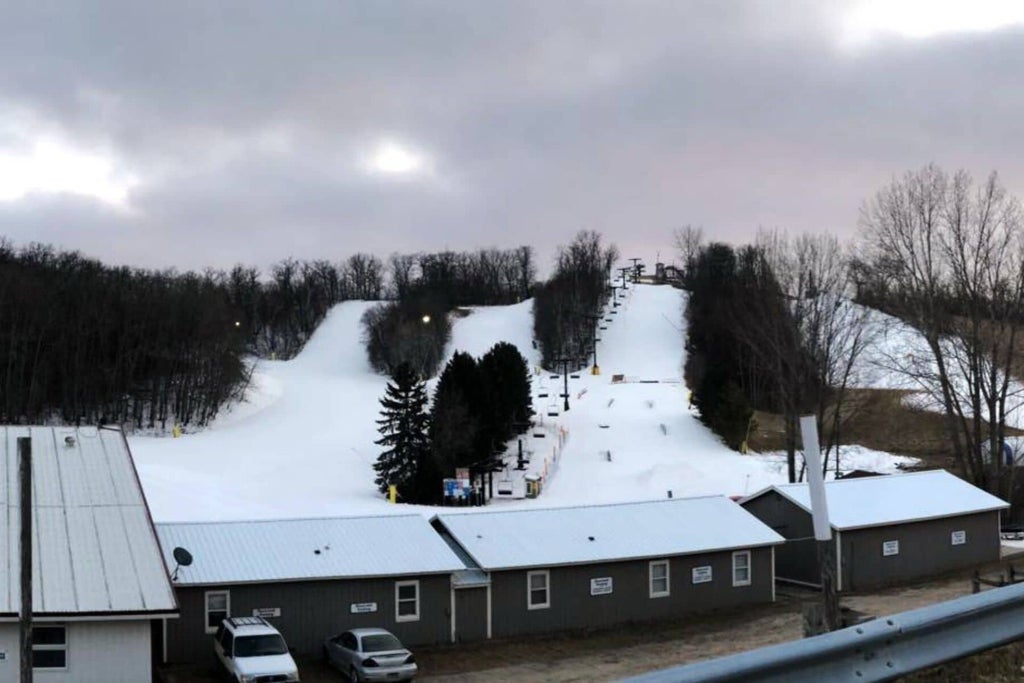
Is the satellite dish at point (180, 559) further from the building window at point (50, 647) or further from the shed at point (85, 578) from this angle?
the building window at point (50, 647)

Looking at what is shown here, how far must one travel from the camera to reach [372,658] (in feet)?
65.0

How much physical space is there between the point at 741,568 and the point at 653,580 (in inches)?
131

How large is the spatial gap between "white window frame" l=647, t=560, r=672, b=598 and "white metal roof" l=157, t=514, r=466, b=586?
215 inches

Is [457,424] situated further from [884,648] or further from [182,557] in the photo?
[884,648]

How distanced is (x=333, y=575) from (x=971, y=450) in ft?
112

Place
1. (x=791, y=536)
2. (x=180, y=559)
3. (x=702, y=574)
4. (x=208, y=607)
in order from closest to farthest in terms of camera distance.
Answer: (x=180, y=559) → (x=208, y=607) → (x=702, y=574) → (x=791, y=536)

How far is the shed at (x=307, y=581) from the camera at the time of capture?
880 inches

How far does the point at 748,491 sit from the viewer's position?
4866 cm

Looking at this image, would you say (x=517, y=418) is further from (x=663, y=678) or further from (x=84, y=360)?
(x=663, y=678)

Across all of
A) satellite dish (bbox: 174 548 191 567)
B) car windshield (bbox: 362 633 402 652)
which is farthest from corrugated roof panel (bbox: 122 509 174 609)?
car windshield (bbox: 362 633 402 652)

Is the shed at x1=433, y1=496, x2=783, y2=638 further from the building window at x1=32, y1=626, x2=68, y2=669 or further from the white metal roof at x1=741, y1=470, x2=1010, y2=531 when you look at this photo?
the building window at x1=32, y1=626, x2=68, y2=669

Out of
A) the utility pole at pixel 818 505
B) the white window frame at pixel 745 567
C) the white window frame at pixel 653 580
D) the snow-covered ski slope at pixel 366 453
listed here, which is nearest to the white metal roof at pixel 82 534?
the utility pole at pixel 818 505

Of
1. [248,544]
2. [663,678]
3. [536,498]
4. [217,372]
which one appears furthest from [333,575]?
[217,372]

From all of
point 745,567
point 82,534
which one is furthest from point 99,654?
point 745,567
